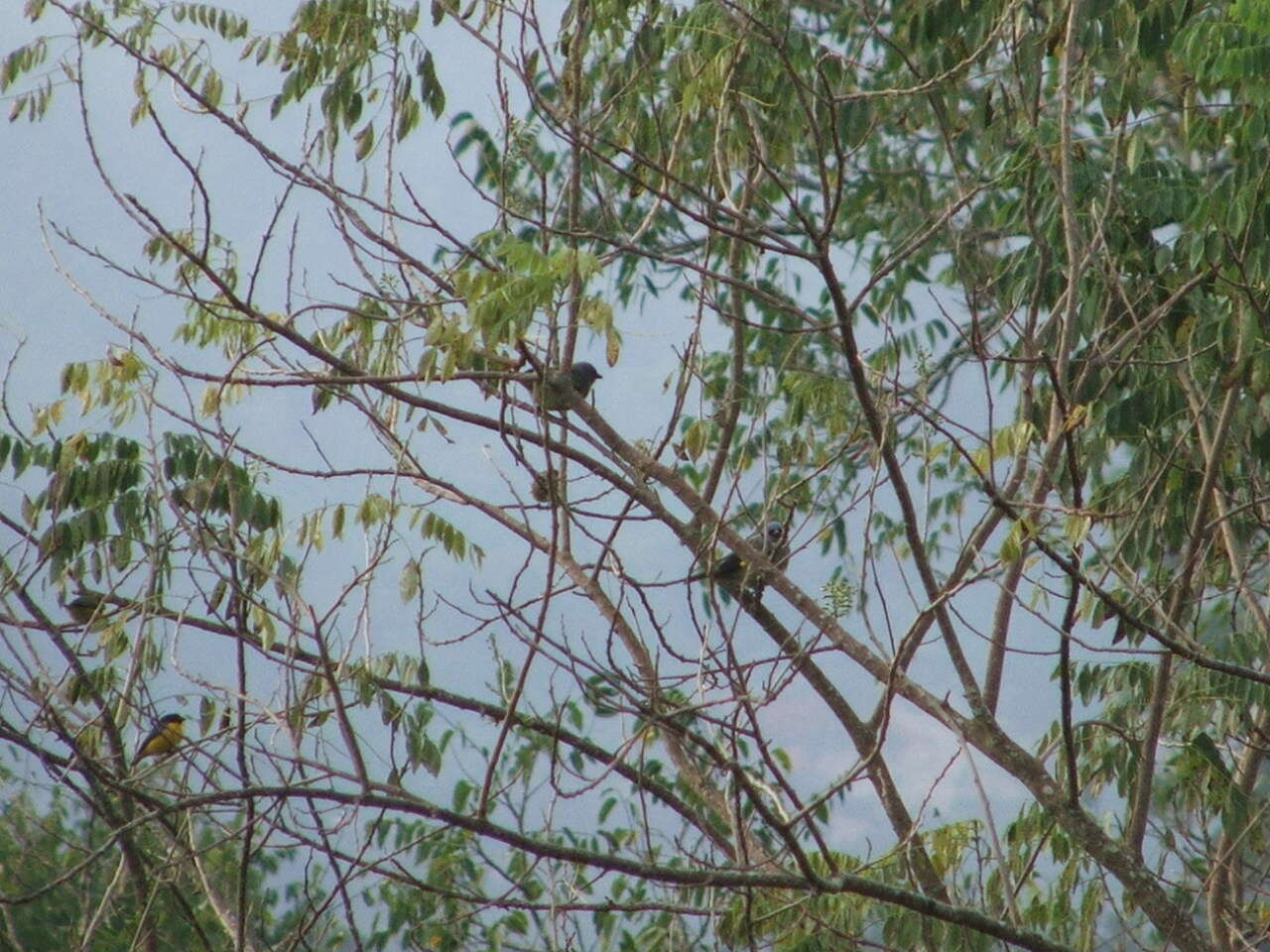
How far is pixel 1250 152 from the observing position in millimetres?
3262

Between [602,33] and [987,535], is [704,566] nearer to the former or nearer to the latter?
[987,535]

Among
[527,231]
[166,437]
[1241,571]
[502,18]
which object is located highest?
[527,231]

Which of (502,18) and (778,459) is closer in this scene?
(502,18)

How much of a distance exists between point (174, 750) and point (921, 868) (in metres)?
1.96

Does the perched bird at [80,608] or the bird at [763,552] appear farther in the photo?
the perched bird at [80,608]

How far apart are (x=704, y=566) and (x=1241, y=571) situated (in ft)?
4.45

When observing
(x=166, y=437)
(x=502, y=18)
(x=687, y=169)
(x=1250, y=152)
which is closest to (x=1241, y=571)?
(x=1250, y=152)

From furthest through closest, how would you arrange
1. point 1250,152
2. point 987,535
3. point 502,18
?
1. point 987,535
2. point 502,18
3. point 1250,152

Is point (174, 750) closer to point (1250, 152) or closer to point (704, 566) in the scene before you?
point (704, 566)

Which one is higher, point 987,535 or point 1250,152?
point 1250,152

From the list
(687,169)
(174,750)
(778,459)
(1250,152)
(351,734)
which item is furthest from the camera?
(778,459)

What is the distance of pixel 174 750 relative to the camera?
2.57 metres

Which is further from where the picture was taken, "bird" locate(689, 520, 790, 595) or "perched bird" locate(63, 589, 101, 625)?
A: "perched bird" locate(63, 589, 101, 625)

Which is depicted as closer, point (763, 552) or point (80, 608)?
point (763, 552)
